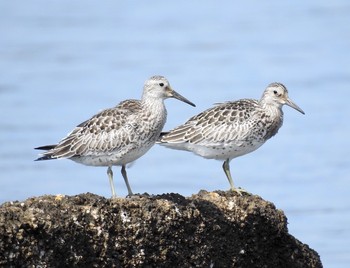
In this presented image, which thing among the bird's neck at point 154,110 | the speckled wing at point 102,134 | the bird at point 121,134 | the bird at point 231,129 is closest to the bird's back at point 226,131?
the bird at point 231,129

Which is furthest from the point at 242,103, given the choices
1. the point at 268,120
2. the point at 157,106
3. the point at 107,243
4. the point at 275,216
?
the point at 107,243

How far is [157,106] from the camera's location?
1116 cm

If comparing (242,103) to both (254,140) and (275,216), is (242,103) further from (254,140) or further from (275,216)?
(275,216)

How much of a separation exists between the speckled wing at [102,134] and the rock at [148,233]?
5.97ft

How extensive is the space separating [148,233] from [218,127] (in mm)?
4301

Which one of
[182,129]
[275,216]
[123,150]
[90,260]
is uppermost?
[182,129]

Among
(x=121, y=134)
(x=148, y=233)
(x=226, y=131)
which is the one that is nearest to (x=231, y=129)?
(x=226, y=131)

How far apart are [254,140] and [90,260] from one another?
15.3ft

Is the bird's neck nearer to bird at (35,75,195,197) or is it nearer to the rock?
bird at (35,75,195,197)

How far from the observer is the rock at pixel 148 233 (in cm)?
731

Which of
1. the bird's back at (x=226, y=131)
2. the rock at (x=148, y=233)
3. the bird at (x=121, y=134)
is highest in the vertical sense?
the bird's back at (x=226, y=131)

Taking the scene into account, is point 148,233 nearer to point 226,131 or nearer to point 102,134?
point 102,134

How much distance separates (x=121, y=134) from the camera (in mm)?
10805

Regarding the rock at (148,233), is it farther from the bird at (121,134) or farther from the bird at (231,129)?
the bird at (231,129)
